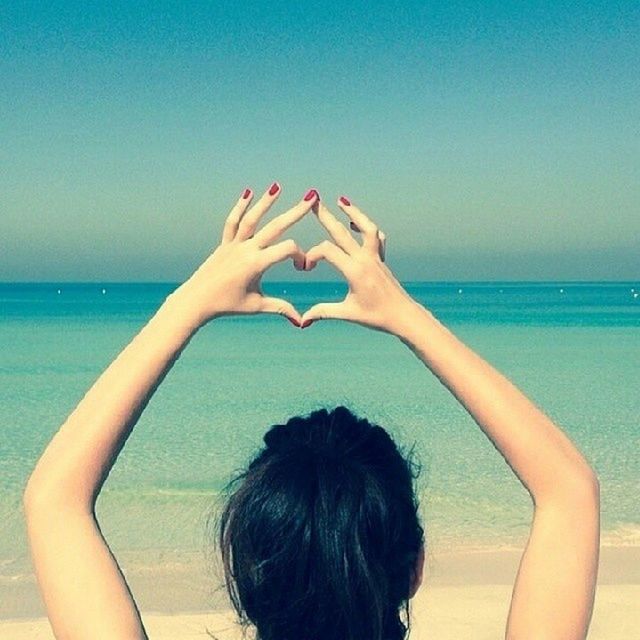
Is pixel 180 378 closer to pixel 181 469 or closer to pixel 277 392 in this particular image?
pixel 277 392

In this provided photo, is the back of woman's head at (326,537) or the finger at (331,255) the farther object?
the finger at (331,255)

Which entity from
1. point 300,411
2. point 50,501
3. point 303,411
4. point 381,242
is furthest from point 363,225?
point 303,411

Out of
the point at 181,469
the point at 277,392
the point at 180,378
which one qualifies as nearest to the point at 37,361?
the point at 180,378

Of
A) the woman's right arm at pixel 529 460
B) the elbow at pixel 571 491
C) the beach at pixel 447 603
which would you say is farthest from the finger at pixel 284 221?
the beach at pixel 447 603

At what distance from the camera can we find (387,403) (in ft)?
68.4

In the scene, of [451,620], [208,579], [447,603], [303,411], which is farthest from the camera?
[303,411]

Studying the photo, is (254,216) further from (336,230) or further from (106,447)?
(106,447)

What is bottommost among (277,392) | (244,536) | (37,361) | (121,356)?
(37,361)

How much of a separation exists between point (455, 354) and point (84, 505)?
72cm

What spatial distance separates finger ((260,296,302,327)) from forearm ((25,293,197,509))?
179 millimetres

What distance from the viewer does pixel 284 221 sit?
209cm

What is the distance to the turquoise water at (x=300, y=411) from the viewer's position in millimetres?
10328

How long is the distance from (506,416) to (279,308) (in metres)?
0.46

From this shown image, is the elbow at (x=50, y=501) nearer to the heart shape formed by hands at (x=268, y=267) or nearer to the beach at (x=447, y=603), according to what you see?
the heart shape formed by hands at (x=268, y=267)
